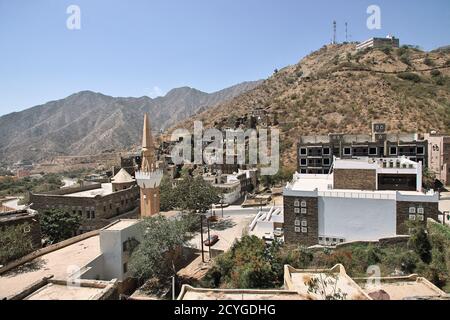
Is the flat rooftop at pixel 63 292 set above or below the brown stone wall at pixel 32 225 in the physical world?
above

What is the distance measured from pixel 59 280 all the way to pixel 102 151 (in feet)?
387

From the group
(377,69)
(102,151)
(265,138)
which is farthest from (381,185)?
(102,151)

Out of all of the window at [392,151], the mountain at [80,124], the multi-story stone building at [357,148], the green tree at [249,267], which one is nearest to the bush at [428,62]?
the multi-story stone building at [357,148]

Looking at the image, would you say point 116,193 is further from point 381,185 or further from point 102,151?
point 102,151

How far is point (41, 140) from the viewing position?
139 meters

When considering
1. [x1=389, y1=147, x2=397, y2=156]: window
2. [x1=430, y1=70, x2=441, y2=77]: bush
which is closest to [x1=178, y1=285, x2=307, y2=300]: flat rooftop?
[x1=389, y1=147, x2=397, y2=156]: window

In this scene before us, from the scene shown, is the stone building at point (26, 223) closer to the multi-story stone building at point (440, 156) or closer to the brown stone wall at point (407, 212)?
the brown stone wall at point (407, 212)

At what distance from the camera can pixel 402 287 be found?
10.7m

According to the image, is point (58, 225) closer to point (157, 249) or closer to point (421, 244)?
point (157, 249)

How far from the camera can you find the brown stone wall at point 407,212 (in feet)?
59.2

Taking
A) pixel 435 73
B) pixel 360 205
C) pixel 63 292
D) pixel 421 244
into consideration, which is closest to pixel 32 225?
pixel 63 292

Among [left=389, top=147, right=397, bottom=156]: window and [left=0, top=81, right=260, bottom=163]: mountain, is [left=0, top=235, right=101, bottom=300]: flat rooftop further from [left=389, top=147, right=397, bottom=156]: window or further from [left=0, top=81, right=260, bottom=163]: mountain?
[left=0, top=81, right=260, bottom=163]: mountain

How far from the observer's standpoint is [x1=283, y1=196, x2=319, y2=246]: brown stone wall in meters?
20.1

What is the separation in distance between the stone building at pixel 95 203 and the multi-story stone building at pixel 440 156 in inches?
1298
